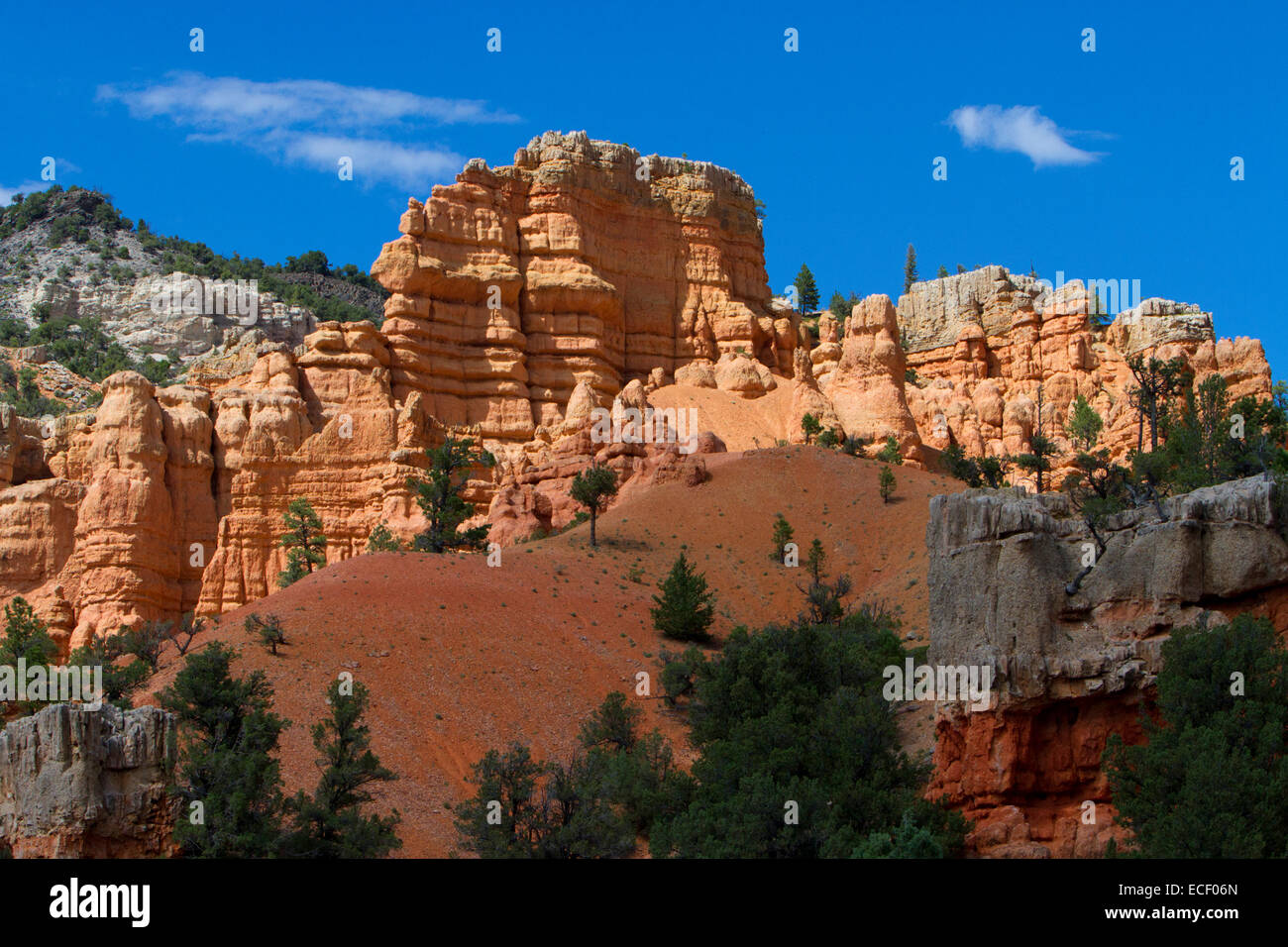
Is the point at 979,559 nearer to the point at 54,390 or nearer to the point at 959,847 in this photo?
the point at 959,847

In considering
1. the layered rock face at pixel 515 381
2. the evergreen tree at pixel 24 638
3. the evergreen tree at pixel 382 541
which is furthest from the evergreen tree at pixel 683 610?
the evergreen tree at pixel 24 638

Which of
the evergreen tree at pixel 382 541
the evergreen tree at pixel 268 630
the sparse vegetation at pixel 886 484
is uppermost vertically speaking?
the sparse vegetation at pixel 886 484

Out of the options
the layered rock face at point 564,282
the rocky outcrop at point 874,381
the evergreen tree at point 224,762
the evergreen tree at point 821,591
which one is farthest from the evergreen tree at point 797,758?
the layered rock face at point 564,282

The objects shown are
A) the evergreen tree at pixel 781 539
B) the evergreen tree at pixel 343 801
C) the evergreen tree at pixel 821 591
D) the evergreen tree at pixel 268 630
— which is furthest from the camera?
the evergreen tree at pixel 781 539

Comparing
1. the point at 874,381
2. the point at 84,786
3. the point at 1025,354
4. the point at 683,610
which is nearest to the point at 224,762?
the point at 84,786

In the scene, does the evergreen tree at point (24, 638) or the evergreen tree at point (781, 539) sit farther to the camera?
the evergreen tree at point (781, 539)

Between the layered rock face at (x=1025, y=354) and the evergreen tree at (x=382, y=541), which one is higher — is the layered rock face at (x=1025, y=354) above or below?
above

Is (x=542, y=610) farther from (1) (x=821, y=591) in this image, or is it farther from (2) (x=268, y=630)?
(2) (x=268, y=630)

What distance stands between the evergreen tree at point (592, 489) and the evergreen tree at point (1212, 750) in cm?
3222

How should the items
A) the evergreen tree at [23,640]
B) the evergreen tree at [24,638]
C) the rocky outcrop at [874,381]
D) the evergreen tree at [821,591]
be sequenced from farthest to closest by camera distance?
the rocky outcrop at [874,381], the evergreen tree at [24,638], the evergreen tree at [23,640], the evergreen tree at [821,591]

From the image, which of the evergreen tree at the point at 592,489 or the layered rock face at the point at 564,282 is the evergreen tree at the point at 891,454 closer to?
the evergreen tree at the point at 592,489

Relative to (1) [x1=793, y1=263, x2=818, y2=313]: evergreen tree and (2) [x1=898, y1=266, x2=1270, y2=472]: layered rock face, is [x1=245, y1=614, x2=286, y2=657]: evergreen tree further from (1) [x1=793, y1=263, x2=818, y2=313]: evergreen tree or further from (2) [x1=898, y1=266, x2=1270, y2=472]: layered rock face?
(1) [x1=793, y1=263, x2=818, y2=313]: evergreen tree

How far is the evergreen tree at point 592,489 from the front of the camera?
61000mm

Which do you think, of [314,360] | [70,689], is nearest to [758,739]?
[70,689]
